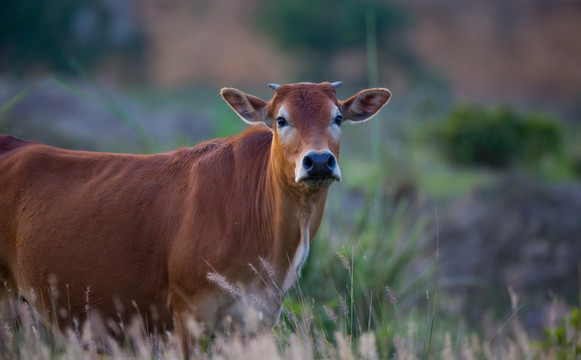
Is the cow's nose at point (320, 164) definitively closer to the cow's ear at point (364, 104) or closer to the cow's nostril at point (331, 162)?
the cow's nostril at point (331, 162)

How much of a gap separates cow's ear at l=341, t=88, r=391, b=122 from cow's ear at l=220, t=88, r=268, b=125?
754 mm

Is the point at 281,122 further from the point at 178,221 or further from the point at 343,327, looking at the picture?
the point at 343,327

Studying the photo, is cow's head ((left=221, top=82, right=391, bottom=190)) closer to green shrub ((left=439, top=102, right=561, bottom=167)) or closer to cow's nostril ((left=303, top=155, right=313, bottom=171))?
cow's nostril ((left=303, top=155, right=313, bottom=171))

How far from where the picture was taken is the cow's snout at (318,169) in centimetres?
548

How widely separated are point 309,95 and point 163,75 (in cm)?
3582

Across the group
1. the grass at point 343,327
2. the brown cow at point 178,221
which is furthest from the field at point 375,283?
the brown cow at point 178,221

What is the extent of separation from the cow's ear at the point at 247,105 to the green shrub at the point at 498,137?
1422 centimetres

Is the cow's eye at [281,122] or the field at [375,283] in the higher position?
the cow's eye at [281,122]

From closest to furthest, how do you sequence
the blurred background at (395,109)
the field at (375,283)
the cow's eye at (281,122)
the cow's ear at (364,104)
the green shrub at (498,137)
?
the field at (375,283)
the cow's eye at (281,122)
the cow's ear at (364,104)
the blurred background at (395,109)
the green shrub at (498,137)

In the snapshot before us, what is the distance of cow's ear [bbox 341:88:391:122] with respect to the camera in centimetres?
662

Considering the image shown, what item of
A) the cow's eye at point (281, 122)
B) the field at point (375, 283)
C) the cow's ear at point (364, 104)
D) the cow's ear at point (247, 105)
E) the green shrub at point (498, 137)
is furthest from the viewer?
the green shrub at point (498, 137)

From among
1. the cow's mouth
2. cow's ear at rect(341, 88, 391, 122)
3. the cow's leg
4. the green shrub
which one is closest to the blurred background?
the green shrub

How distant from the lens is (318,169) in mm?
5480

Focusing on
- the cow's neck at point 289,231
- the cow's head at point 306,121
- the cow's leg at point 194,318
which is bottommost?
the cow's leg at point 194,318
